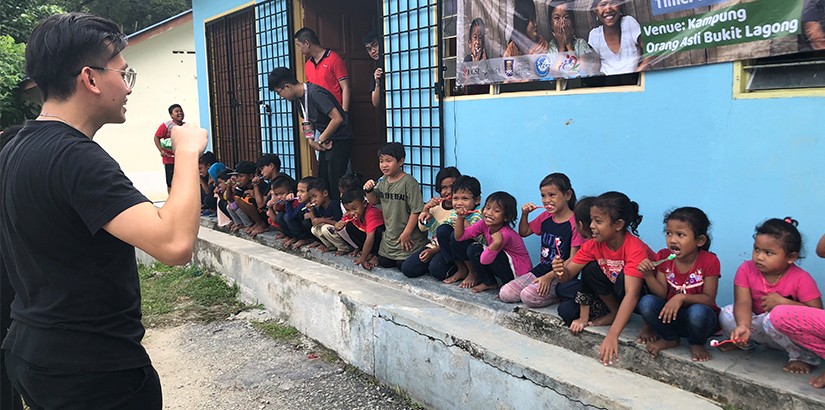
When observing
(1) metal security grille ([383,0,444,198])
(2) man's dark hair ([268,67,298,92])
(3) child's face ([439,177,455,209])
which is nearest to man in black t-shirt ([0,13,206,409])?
(3) child's face ([439,177,455,209])

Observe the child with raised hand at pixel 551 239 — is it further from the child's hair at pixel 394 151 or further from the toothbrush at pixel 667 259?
the child's hair at pixel 394 151

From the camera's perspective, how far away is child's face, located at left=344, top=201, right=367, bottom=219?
5226mm

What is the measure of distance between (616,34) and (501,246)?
1.43m

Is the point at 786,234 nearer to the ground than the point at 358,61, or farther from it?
nearer to the ground

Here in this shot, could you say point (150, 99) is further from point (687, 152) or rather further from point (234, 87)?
point (687, 152)

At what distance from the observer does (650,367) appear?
3.06 m

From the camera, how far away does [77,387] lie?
1.71 meters

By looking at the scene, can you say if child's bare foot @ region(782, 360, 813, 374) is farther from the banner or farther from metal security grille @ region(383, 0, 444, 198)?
metal security grille @ region(383, 0, 444, 198)

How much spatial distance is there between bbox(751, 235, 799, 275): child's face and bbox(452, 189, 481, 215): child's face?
188 centimetres

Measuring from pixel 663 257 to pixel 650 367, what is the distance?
1.81ft

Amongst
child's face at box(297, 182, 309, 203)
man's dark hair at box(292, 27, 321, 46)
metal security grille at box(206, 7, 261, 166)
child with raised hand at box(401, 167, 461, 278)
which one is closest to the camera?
child with raised hand at box(401, 167, 461, 278)

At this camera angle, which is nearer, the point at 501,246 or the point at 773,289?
the point at 773,289

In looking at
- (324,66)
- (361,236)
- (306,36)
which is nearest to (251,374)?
(361,236)

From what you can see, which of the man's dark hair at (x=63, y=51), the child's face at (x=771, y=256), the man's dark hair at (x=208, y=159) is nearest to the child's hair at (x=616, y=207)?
the child's face at (x=771, y=256)
